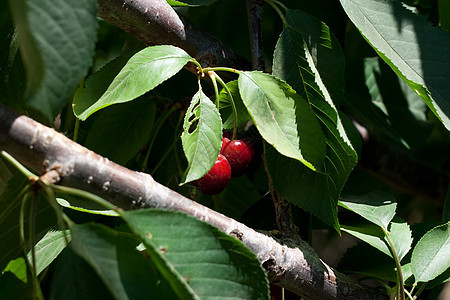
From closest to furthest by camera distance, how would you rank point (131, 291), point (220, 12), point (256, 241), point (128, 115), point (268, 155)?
point (131, 291) < point (256, 241) < point (268, 155) < point (128, 115) < point (220, 12)

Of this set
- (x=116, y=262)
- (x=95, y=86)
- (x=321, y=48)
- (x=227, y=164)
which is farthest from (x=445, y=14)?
(x=116, y=262)

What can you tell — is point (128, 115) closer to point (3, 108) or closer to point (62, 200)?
point (62, 200)

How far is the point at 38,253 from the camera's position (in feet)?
2.35

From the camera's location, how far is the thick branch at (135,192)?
1.76ft

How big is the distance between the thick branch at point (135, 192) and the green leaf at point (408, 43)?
271 mm

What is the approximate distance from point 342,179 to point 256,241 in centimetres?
16

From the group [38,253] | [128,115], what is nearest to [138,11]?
[128,115]

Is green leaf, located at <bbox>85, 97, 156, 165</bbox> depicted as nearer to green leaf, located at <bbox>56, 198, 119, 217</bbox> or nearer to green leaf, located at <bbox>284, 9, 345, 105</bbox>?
green leaf, located at <bbox>56, 198, 119, 217</bbox>

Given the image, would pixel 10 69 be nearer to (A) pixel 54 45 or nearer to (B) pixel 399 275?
(A) pixel 54 45

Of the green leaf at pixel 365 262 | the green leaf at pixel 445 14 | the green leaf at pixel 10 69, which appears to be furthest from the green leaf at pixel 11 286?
the green leaf at pixel 445 14

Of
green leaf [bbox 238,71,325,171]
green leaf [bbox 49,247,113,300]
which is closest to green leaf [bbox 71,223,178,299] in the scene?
green leaf [bbox 49,247,113,300]

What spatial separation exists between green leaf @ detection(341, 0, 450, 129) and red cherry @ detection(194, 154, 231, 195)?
Result: 0.27 m

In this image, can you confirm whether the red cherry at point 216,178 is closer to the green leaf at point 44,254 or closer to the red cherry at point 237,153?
the red cherry at point 237,153

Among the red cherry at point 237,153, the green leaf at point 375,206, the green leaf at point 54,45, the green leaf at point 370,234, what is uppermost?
the green leaf at point 54,45
